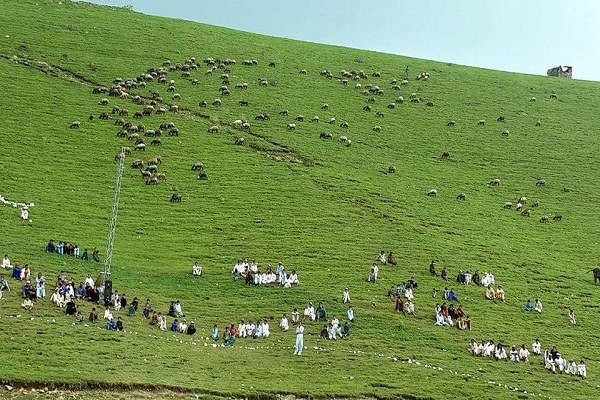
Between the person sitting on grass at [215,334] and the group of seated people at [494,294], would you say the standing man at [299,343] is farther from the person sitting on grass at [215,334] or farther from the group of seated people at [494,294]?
the group of seated people at [494,294]

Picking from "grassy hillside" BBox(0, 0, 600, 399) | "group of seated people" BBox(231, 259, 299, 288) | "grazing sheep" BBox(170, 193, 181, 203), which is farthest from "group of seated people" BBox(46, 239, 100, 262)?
"grazing sheep" BBox(170, 193, 181, 203)

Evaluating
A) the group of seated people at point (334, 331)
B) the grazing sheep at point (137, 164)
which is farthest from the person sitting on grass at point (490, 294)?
the grazing sheep at point (137, 164)

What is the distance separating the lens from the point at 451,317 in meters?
66.1

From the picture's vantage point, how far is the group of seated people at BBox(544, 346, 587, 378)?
199 ft

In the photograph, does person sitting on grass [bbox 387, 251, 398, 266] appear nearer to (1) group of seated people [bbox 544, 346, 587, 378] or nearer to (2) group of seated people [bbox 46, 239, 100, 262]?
(1) group of seated people [bbox 544, 346, 587, 378]

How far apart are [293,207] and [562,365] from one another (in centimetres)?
3418

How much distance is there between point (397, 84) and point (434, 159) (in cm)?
2816

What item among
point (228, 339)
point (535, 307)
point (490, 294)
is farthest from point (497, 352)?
point (228, 339)

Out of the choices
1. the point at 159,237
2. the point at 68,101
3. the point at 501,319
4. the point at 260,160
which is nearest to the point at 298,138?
the point at 260,160

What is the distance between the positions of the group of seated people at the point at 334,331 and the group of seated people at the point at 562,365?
13.3 m

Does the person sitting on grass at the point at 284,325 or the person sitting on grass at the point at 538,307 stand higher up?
the person sitting on grass at the point at 538,307

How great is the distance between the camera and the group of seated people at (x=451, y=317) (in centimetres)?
6515

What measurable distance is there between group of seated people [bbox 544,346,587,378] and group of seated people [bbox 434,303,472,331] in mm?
6181

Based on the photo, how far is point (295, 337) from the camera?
196 feet
